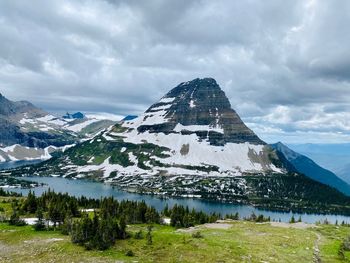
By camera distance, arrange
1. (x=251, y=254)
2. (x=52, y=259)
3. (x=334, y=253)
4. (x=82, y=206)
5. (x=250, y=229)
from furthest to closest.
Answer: (x=82, y=206) < (x=250, y=229) < (x=334, y=253) < (x=251, y=254) < (x=52, y=259)

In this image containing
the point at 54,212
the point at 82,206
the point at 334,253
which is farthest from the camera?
the point at 82,206

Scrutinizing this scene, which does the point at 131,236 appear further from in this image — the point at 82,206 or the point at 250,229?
the point at 82,206

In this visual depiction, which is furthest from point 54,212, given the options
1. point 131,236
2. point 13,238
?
point 131,236

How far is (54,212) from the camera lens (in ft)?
308

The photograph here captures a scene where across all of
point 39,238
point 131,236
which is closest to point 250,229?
point 131,236

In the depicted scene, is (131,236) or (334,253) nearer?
(334,253)

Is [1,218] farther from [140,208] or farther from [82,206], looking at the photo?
[82,206]

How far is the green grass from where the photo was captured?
2511 inches

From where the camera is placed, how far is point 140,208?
4451 inches

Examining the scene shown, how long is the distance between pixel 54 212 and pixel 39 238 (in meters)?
15.4

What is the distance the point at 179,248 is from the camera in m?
69.8

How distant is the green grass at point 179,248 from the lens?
63781 millimetres

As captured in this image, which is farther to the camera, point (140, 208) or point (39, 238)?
point (140, 208)

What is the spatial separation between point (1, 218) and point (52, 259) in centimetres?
4716
